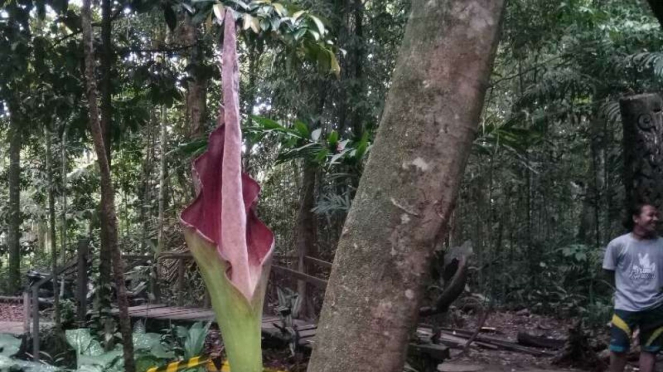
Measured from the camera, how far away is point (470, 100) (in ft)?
3.44

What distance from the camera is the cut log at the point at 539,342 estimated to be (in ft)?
22.0

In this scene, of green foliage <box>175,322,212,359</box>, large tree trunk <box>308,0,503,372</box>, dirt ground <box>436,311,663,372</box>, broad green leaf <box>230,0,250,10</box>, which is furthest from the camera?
dirt ground <box>436,311,663,372</box>

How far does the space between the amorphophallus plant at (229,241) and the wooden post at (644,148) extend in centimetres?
503

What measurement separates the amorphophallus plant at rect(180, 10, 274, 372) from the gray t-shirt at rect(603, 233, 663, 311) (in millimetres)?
4150

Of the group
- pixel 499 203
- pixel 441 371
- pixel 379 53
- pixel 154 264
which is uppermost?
pixel 379 53

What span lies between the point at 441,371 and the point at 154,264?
4.68 meters

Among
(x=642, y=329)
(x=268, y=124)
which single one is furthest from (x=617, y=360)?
(x=268, y=124)

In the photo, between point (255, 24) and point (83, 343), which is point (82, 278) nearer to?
point (83, 343)

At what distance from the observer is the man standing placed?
4398 millimetres

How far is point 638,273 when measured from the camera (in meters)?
→ 4.43

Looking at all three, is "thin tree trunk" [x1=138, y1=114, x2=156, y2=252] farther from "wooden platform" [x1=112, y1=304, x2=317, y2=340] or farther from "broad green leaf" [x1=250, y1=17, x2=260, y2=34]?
"broad green leaf" [x1=250, y1=17, x2=260, y2=34]

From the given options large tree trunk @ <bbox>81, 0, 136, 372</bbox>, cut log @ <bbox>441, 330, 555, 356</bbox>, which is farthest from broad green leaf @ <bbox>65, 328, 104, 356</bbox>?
cut log @ <bbox>441, 330, 555, 356</bbox>

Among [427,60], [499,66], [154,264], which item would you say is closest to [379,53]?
[499,66]

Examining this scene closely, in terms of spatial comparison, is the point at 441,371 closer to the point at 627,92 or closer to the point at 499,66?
the point at 627,92
